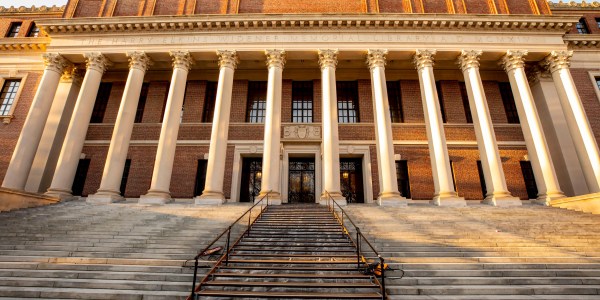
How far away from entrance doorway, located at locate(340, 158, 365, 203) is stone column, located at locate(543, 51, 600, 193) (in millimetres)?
11123

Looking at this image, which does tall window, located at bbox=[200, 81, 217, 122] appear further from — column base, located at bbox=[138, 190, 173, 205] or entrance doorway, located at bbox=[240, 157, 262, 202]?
column base, located at bbox=[138, 190, 173, 205]

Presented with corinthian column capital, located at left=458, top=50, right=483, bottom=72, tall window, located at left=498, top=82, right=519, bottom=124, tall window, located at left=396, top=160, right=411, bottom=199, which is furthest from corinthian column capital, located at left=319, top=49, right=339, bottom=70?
tall window, located at left=498, top=82, right=519, bottom=124

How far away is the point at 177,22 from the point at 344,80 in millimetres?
10931

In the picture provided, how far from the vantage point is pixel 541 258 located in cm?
737

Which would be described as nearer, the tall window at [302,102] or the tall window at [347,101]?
the tall window at [302,102]

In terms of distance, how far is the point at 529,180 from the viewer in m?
17.9

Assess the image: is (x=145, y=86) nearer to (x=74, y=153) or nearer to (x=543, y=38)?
(x=74, y=153)

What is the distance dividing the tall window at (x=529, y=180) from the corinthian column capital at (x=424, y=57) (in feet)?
29.1

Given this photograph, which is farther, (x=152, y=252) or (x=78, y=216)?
(x=78, y=216)

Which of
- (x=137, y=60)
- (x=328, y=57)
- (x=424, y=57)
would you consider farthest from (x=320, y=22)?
(x=137, y=60)

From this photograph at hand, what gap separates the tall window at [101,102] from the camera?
1988cm

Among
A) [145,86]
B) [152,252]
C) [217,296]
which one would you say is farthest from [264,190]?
[145,86]

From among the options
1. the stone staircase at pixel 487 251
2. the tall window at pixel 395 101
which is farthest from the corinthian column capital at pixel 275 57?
the stone staircase at pixel 487 251

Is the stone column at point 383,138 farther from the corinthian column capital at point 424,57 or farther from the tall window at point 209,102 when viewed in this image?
the tall window at point 209,102
